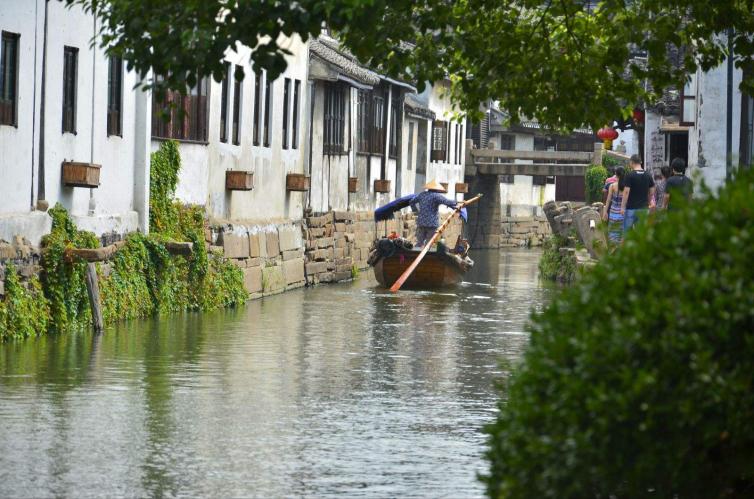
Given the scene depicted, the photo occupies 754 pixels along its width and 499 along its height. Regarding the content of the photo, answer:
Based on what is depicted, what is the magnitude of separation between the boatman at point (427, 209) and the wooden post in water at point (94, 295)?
1385cm

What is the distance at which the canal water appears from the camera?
9297 mm

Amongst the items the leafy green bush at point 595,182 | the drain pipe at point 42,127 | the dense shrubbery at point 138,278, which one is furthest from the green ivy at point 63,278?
the leafy green bush at point 595,182

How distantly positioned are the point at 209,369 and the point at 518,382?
32.5ft

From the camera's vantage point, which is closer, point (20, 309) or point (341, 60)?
point (20, 309)

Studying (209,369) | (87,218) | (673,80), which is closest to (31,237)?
(87,218)

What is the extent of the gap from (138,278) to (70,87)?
2.82 meters

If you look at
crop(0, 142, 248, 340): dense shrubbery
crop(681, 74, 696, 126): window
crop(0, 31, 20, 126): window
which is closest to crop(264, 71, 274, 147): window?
crop(0, 142, 248, 340): dense shrubbery

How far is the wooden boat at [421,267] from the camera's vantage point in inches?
1267

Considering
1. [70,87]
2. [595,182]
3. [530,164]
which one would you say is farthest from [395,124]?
[70,87]

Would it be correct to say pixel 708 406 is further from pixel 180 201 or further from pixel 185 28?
pixel 180 201

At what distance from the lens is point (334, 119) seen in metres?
36.8

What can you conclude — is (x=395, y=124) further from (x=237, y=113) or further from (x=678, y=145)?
(x=237, y=113)

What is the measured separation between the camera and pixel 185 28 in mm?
9227

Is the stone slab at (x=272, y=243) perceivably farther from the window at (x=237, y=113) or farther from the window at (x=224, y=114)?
the window at (x=224, y=114)
